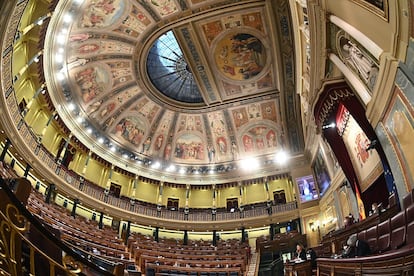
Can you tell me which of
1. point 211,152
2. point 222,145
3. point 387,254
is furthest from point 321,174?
point 387,254

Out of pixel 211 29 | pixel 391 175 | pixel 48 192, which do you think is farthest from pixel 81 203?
pixel 391 175

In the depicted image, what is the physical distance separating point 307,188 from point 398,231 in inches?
512

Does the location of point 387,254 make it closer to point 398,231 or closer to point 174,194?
point 398,231

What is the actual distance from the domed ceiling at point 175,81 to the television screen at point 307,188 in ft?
6.89

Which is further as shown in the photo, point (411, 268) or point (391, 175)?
point (391, 175)

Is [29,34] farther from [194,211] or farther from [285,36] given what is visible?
[194,211]

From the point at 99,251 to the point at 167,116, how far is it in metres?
11.3

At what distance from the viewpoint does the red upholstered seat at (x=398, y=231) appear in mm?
4016

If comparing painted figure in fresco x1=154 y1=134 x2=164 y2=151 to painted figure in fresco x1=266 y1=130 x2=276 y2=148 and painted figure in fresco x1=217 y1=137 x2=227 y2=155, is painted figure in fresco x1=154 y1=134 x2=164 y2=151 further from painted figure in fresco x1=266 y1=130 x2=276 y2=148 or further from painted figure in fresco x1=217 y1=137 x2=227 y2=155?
painted figure in fresco x1=266 y1=130 x2=276 y2=148

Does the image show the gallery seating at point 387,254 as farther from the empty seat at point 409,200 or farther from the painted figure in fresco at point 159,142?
the painted figure in fresco at point 159,142

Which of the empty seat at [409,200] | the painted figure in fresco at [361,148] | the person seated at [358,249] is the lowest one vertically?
the person seated at [358,249]

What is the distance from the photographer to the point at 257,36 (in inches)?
606

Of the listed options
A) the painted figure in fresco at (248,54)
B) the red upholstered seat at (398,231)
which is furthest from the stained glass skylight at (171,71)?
the red upholstered seat at (398,231)

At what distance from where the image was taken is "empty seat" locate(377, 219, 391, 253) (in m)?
4.45
